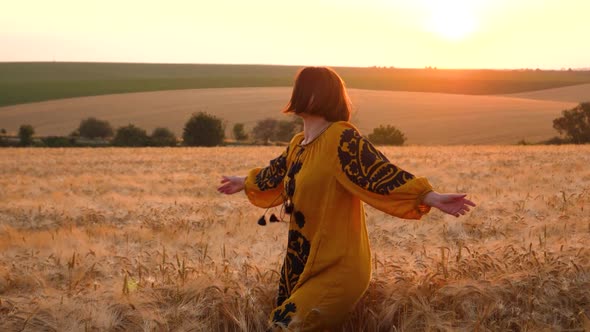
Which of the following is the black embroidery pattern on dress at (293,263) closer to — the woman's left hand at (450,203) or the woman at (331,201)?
the woman at (331,201)

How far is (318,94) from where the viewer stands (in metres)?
3.77

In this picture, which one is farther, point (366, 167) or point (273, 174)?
point (273, 174)

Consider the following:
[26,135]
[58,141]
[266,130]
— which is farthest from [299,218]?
[26,135]

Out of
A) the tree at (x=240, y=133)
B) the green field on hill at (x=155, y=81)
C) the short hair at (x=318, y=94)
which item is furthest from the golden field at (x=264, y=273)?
the green field on hill at (x=155, y=81)

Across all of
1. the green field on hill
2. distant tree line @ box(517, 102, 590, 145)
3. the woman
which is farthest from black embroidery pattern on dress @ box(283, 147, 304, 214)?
the green field on hill

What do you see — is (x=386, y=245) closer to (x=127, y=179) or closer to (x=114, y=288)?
(x=114, y=288)

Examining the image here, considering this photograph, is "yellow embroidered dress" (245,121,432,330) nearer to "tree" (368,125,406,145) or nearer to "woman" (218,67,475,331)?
"woman" (218,67,475,331)

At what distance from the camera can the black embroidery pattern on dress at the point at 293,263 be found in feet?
12.9

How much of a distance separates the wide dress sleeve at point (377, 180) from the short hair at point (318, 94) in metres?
0.18

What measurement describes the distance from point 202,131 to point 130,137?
20.9 feet

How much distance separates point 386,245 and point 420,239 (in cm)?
40

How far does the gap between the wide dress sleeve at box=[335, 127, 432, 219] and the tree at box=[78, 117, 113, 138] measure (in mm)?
61053

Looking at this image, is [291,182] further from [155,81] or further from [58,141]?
[155,81]

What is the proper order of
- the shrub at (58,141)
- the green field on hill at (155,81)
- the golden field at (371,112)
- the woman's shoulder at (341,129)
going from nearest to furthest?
the woman's shoulder at (341,129) < the shrub at (58,141) < the golden field at (371,112) < the green field on hill at (155,81)
